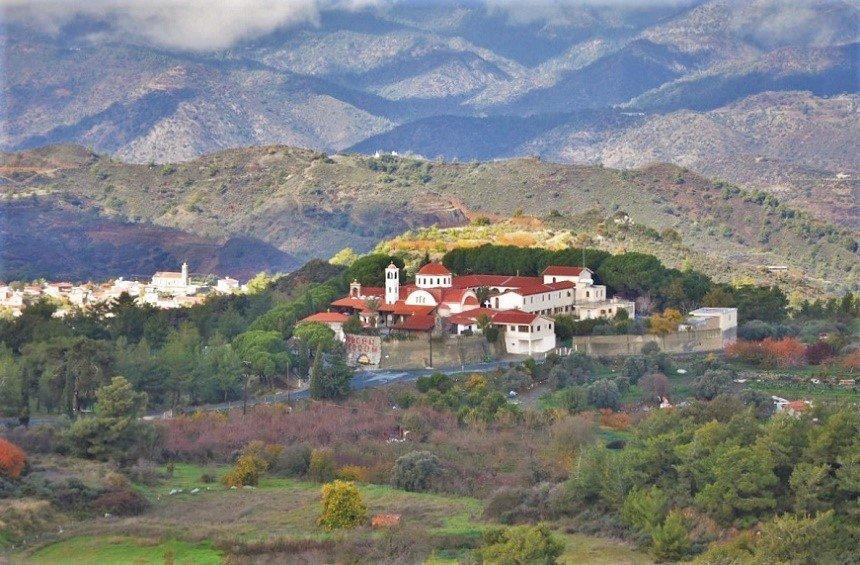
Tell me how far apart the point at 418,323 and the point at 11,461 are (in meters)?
19.1

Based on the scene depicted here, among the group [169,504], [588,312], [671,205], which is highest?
[671,205]

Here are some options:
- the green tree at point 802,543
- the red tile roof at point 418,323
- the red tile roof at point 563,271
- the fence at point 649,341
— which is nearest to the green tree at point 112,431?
the red tile roof at point 418,323

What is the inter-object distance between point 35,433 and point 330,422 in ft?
23.1

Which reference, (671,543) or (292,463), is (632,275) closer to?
(292,463)

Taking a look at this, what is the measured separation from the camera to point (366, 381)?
1996 inches

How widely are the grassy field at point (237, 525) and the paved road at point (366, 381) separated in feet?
26.2

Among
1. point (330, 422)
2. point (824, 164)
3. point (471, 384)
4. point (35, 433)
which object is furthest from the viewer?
point (824, 164)

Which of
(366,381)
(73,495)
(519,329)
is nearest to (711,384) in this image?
(519,329)

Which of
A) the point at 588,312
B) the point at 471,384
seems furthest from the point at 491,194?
the point at 471,384

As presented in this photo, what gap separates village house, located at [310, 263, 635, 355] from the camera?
54.2 meters

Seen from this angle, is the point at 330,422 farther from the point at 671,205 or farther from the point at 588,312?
the point at 671,205

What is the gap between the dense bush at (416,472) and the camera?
38.6 m

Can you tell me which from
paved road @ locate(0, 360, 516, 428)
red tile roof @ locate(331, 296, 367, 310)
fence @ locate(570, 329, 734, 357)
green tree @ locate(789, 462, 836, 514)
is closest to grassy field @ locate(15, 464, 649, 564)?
green tree @ locate(789, 462, 836, 514)

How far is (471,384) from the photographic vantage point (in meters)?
48.8
